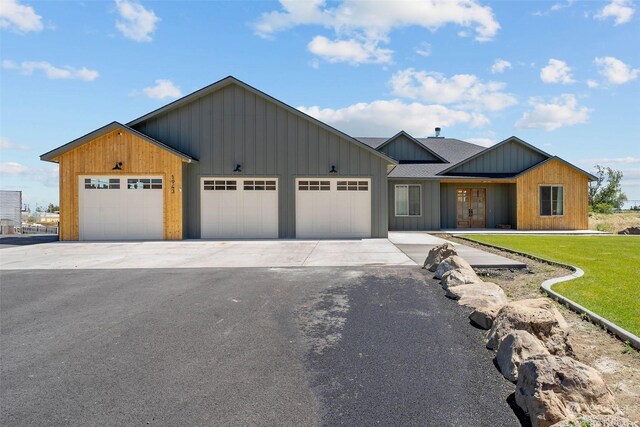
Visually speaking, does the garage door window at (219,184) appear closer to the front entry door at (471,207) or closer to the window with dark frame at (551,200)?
the front entry door at (471,207)

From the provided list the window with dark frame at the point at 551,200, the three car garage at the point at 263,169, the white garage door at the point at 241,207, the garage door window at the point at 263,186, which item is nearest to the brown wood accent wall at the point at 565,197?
the window with dark frame at the point at 551,200

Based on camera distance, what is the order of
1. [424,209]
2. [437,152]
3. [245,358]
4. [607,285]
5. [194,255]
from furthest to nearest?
[437,152]
[424,209]
[194,255]
[607,285]
[245,358]

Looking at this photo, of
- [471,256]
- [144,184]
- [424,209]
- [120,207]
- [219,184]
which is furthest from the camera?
[424,209]

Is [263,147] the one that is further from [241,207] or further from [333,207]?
[333,207]

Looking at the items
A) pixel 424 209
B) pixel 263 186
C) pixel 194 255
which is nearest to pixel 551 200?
pixel 424 209

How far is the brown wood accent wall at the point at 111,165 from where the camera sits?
1514cm

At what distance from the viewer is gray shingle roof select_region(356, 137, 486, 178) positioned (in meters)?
20.4

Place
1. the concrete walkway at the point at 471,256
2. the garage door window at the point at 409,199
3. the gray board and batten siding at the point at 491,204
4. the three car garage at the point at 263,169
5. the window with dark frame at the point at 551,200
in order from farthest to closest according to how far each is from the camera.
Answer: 1. the gray board and batten siding at the point at 491,204
2. the window with dark frame at the point at 551,200
3. the garage door window at the point at 409,199
4. the three car garage at the point at 263,169
5. the concrete walkway at the point at 471,256

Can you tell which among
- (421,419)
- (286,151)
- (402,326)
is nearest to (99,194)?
(286,151)

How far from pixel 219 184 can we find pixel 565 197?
1776 centimetres

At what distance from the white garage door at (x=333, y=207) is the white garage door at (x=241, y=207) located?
1.16 meters

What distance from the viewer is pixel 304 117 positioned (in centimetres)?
1581

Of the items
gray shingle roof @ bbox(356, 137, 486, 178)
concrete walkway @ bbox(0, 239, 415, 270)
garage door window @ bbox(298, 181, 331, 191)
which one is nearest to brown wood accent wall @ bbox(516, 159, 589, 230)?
gray shingle roof @ bbox(356, 137, 486, 178)

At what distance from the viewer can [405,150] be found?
23.0 m
